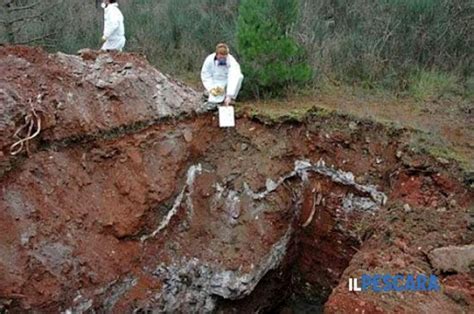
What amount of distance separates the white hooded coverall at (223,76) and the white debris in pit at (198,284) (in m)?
1.86

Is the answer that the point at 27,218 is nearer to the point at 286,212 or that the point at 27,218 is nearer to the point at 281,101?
the point at 286,212

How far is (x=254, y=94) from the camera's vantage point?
22.9 ft

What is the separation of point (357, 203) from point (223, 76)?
6.71 ft

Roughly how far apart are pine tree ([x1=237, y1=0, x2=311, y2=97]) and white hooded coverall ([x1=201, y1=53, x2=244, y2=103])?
2.45 ft

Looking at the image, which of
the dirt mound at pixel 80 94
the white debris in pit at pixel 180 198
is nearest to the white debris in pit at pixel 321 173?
the white debris in pit at pixel 180 198

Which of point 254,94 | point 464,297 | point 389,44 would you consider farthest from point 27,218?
point 389,44

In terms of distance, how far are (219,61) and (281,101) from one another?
3.60 ft

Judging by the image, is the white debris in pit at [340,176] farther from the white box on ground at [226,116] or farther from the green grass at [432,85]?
the green grass at [432,85]

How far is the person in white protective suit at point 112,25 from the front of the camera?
661cm

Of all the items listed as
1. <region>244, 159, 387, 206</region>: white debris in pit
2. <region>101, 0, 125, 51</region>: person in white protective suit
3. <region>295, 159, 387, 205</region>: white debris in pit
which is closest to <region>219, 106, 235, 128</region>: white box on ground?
<region>244, 159, 387, 206</region>: white debris in pit

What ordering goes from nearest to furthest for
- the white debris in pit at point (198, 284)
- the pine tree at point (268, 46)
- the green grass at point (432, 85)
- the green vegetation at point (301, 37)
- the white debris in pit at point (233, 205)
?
1. the white debris in pit at point (198, 284)
2. the white debris in pit at point (233, 205)
3. the pine tree at point (268, 46)
4. the green vegetation at point (301, 37)
5. the green grass at point (432, 85)

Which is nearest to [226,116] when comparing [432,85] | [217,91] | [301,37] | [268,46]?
[217,91]

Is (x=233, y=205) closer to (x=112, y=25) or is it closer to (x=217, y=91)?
(x=217, y=91)

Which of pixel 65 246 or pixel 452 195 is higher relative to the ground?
pixel 452 195
